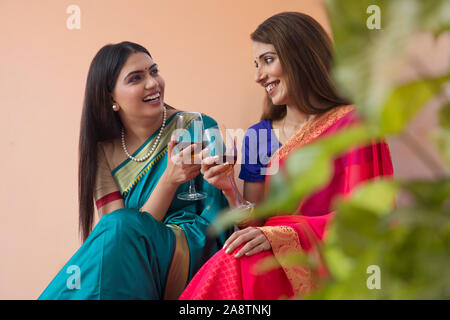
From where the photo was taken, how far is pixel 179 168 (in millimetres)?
1496

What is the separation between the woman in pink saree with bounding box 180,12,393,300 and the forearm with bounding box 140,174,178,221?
0.21 metres

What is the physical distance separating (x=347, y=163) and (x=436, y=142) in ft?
3.67

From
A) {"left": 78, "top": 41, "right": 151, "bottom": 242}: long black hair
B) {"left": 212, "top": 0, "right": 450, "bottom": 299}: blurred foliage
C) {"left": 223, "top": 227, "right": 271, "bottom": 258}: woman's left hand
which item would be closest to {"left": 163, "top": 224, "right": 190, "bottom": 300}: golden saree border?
{"left": 223, "top": 227, "right": 271, "bottom": 258}: woman's left hand

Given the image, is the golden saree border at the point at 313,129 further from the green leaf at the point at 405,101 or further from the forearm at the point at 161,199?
the green leaf at the point at 405,101

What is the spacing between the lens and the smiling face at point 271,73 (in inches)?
59.2

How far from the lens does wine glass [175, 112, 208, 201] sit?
139 cm

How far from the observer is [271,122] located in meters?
1.71

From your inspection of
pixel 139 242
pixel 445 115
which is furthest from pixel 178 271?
pixel 445 115

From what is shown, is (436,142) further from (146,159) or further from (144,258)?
(146,159)

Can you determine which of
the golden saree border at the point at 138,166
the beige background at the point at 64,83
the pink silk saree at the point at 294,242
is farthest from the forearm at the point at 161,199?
the beige background at the point at 64,83

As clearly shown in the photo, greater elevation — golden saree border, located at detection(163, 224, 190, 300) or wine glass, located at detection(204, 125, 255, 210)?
wine glass, located at detection(204, 125, 255, 210)

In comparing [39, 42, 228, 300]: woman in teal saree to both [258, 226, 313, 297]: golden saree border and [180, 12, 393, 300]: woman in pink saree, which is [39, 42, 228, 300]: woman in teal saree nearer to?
[180, 12, 393, 300]: woman in pink saree
